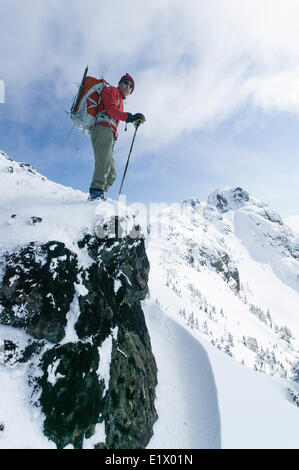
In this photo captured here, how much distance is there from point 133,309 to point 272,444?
12.2 feet

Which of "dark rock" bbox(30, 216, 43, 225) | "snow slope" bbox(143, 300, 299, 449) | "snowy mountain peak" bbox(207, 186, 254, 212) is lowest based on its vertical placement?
"snow slope" bbox(143, 300, 299, 449)

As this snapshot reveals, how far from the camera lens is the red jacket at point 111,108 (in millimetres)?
5336

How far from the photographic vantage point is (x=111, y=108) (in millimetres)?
5375

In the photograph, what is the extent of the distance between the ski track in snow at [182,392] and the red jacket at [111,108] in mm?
6538

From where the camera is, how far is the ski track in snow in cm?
489

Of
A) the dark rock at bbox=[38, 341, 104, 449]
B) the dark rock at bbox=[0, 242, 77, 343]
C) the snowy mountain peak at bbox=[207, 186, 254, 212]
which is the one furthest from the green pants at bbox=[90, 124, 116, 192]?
the snowy mountain peak at bbox=[207, 186, 254, 212]

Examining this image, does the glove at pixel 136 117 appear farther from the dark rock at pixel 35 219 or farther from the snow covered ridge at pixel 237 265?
the snow covered ridge at pixel 237 265

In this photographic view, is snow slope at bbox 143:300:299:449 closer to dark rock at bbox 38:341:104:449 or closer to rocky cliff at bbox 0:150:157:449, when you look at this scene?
rocky cliff at bbox 0:150:157:449

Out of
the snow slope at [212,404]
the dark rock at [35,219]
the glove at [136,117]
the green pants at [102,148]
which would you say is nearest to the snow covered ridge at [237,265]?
the snow slope at [212,404]

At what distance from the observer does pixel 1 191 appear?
6.45 meters

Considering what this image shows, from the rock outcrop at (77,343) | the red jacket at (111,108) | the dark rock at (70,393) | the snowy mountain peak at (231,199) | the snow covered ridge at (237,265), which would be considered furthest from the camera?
the snowy mountain peak at (231,199)

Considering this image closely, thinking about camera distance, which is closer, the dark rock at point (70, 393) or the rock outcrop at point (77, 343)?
the dark rock at point (70, 393)
